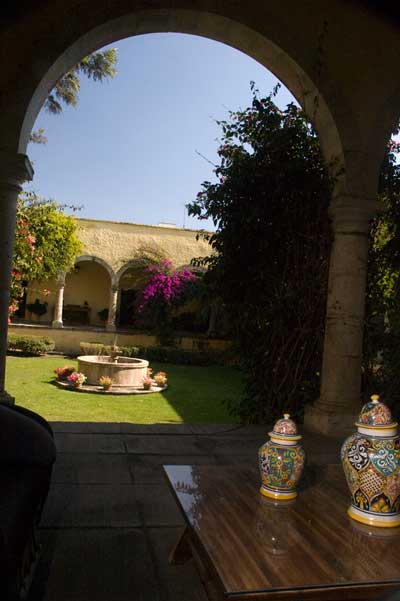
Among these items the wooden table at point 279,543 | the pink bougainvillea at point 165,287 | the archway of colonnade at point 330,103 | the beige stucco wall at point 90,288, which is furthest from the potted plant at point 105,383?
the beige stucco wall at point 90,288

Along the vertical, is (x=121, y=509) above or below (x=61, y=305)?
below

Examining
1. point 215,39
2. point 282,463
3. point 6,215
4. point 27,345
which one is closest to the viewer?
point 282,463

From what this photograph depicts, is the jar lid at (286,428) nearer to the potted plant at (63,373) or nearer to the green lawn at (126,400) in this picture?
the green lawn at (126,400)

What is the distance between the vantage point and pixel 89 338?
50.9 feet

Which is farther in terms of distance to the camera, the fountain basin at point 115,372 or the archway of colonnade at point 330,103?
the fountain basin at point 115,372

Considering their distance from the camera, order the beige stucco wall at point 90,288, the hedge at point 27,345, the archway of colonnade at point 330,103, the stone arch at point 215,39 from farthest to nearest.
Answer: the beige stucco wall at point 90,288 < the hedge at point 27,345 < the archway of colonnade at point 330,103 < the stone arch at point 215,39

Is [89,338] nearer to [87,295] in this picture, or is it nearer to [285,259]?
[87,295]

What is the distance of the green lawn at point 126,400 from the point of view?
7.10 meters

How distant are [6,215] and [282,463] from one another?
2.86 m

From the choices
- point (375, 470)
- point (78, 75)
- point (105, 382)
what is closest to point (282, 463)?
point (375, 470)

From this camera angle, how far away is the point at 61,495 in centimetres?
242

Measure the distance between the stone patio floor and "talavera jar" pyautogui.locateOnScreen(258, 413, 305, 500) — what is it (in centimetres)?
47

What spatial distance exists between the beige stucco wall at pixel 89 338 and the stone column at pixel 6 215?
1141 centimetres

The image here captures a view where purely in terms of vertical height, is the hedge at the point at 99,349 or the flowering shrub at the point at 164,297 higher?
the flowering shrub at the point at 164,297
